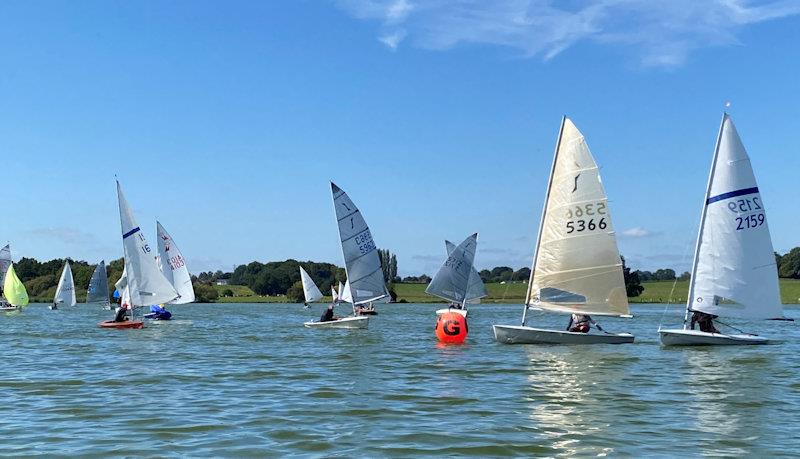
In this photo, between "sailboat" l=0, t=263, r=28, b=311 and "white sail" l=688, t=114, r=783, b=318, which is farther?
"sailboat" l=0, t=263, r=28, b=311

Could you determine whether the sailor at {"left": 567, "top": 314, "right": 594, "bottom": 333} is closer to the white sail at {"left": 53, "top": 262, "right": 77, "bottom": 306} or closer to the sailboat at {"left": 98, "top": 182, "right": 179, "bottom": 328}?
the sailboat at {"left": 98, "top": 182, "right": 179, "bottom": 328}

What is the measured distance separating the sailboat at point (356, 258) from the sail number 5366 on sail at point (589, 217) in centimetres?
1498

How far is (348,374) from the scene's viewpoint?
931 inches

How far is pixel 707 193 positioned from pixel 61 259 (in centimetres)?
18514

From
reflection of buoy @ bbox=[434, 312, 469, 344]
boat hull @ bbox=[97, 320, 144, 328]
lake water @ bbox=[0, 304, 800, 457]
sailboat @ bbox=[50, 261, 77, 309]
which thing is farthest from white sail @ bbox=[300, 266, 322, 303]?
lake water @ bbox=[0, 304, 800, 457]

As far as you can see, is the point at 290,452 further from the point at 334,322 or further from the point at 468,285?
the point at 468,285

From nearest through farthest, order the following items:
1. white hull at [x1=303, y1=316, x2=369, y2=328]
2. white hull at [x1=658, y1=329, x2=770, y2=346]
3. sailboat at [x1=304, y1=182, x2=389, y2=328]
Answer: white hull at [x1=658, y1=329, x2=770, y2=346] → white hull at [x1=303, y1=316, x2=369, y2=328] → sailboat at [x1=304, y1=182, x2=389, y2=328]

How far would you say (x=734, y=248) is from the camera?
1273 inches

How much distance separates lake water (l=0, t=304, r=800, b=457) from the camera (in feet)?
42.3

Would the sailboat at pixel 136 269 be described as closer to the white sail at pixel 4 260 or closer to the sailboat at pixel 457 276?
the sailboat at pixel 457 276

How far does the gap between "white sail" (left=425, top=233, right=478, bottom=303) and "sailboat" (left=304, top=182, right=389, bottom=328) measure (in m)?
21.0

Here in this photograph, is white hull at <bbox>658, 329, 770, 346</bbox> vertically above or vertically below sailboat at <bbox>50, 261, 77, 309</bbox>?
below

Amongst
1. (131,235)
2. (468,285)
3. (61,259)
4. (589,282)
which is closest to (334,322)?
(131,235)

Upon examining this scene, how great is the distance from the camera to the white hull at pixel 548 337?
31.0m
